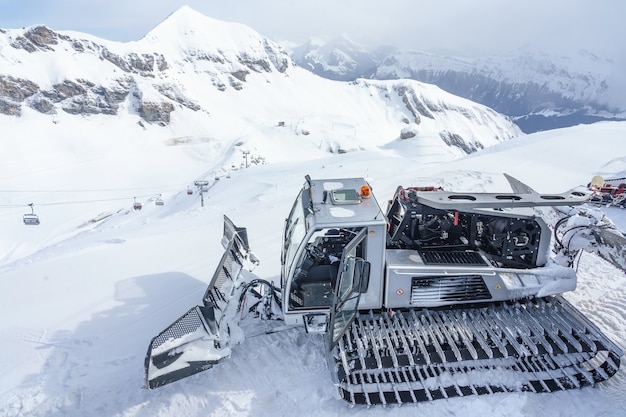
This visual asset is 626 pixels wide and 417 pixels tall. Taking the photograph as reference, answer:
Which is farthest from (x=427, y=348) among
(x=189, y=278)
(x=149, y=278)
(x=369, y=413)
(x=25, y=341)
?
(x=25, y=341)

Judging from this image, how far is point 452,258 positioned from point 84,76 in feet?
291

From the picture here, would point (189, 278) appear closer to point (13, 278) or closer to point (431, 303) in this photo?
point (13, 278)

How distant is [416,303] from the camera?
612 cm

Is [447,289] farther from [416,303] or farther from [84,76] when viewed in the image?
[84,76]

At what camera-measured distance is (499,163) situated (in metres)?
20.8

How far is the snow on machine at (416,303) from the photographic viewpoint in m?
5.43

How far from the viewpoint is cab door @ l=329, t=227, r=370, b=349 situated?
16.9ft

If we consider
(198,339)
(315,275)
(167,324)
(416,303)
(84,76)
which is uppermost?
(84,76)

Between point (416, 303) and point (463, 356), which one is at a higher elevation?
point (416, 303)

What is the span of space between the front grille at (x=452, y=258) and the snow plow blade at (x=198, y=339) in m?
3.24

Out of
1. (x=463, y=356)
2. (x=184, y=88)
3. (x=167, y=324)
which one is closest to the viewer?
(x=463, y=356)

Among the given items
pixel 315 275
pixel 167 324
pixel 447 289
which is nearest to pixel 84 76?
pixel 167 324

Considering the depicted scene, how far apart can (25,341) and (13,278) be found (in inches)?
111

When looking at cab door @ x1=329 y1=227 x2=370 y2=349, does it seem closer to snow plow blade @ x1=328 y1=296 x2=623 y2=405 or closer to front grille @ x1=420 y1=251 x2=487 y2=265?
snow plow blade @ x1=328 y1=296 x2=623 y2=405
